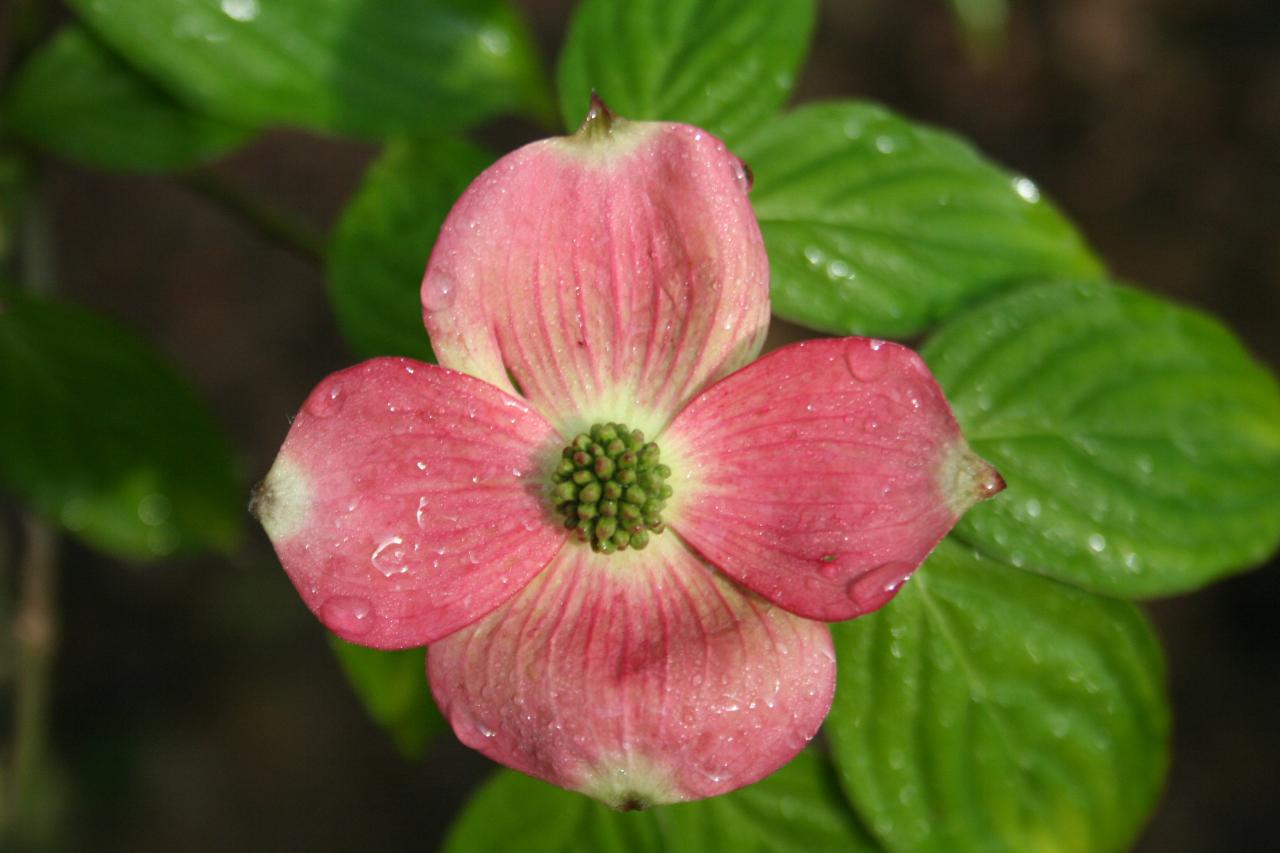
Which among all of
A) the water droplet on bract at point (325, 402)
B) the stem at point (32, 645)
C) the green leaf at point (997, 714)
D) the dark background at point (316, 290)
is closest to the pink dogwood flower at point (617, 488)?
the water droplet on bract at point (325, 402)

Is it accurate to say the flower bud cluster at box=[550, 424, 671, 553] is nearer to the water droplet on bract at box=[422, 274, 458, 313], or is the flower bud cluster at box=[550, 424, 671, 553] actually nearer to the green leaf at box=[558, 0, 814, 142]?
the water droplet on bract at box=[422, 274, 458, 313]

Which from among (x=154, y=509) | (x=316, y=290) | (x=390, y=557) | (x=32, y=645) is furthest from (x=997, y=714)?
(x=316, y=290)

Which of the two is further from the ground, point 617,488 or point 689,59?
point 689,59

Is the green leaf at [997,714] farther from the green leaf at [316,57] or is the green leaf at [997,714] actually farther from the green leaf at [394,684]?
the green leaf at [316,57]

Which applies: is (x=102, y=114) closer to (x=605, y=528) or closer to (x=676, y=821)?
(x=605, y=528)

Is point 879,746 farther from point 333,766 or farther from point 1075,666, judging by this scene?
point 333,766

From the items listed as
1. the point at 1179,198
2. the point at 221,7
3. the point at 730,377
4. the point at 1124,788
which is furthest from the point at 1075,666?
the point at 1179,198
